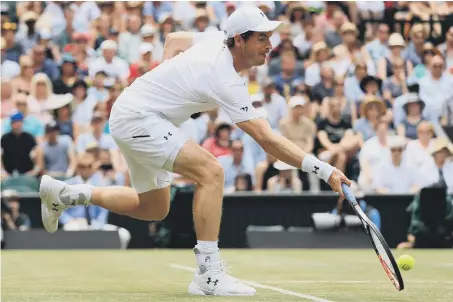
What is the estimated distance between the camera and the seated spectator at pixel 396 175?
16547mm

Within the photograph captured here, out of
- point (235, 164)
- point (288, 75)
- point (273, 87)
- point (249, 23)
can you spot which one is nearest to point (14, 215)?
point (235, 164)

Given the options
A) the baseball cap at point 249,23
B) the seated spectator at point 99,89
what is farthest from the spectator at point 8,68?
the baseball cap at point 249,23

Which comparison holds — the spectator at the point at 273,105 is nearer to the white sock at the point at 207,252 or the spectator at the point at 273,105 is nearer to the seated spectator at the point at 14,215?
the seated spectator at the point at 14,215

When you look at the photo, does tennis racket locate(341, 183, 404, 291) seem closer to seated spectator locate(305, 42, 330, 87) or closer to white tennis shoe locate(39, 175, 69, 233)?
white tennis shoe locate(39, 175, 69, 233)

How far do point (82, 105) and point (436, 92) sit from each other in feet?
19.2

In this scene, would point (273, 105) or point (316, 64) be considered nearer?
point (273, 105)

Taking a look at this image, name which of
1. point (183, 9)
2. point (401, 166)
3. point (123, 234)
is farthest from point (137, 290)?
point (183, 9)

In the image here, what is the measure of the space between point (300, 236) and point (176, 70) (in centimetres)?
807

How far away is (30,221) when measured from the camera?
1609cm

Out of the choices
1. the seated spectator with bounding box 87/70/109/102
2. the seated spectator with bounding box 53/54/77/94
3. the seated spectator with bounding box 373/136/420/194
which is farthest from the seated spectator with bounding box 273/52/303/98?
the seated spectator with bounding box 53/54/77/94

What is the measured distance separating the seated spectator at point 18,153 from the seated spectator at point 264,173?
3350 millimetres

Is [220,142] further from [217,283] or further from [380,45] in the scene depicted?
[217,283]

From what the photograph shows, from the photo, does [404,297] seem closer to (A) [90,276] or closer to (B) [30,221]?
(A) [90,276]

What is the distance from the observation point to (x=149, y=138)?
805cm
